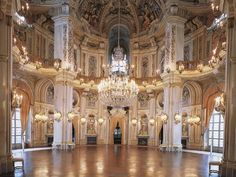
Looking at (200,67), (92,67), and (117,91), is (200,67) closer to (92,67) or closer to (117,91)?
(117,91)

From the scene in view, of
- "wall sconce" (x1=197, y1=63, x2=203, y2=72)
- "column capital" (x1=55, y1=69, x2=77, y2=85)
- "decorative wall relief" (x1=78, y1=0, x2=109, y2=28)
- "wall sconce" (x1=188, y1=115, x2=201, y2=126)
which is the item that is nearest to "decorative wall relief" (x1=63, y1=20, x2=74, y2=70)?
"column capital" (x1=55, y1=69, x2=77, y2=85)

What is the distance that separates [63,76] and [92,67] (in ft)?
26.9

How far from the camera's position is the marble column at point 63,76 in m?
26.2

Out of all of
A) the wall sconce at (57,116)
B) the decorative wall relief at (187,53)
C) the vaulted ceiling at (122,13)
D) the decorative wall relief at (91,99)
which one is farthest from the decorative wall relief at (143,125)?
the wall sconce at (57,116)

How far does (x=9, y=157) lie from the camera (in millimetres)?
12125

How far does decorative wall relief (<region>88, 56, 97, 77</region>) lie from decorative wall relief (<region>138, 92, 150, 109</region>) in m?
5.15

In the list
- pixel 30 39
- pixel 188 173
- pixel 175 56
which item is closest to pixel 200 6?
pixel 175 56

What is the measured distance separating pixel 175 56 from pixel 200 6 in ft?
14.6

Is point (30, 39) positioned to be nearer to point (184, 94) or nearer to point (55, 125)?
point (55, 125)

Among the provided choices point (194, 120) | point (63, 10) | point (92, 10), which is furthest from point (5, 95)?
point (92, 10)

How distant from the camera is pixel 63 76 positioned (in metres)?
26.2

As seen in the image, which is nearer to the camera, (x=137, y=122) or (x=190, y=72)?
(x=190, y=72)

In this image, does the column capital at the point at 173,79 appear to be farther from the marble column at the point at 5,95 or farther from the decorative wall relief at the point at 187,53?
the marble column at the point at 5,95

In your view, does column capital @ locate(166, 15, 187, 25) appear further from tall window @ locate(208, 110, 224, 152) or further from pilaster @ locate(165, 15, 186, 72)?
tall window @ locate(208, 110, 224, 152)
